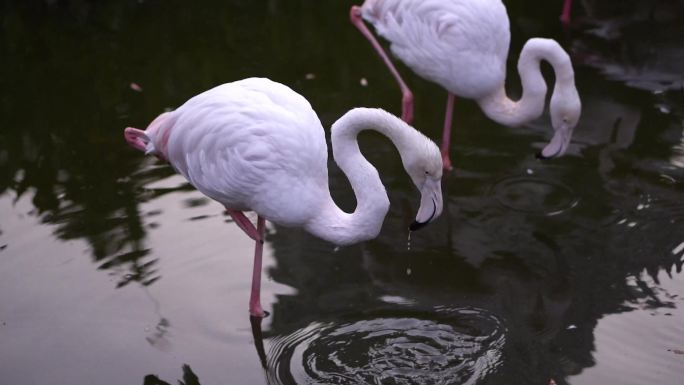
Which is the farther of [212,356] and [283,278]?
[283,278]

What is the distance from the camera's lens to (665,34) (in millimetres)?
8148

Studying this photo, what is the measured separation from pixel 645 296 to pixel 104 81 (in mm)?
4525

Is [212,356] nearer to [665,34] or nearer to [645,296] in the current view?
[645,296]

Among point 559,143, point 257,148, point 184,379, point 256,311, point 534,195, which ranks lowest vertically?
point 184,379

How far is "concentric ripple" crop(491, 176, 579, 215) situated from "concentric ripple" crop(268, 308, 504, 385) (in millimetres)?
1180

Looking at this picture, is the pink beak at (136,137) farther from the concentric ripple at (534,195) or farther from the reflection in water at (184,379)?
the concentric ripple at (534,195)

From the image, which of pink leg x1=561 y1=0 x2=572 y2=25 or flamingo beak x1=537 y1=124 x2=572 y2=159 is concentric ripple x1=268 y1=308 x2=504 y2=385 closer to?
flamingo beak x1=537 y1=124 x2=572 y2=159

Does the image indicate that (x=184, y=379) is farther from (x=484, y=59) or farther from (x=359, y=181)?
(x=484, y=59)

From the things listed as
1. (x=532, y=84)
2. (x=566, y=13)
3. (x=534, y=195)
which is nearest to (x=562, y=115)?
(x=532, y=84)

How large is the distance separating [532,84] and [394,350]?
2151 millimetres

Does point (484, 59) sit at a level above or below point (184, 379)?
above

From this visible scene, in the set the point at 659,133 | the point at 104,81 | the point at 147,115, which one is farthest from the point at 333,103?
the point at 659,133

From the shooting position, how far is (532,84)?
5.72 metres

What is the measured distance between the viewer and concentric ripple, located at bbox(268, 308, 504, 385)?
423 centimetres
